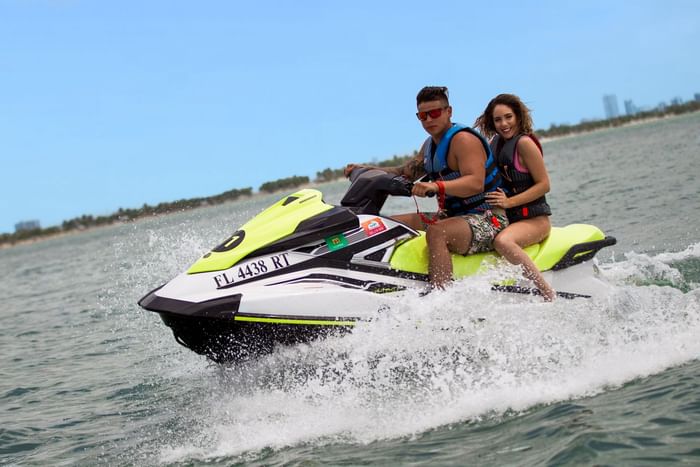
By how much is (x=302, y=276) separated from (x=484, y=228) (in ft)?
4.08

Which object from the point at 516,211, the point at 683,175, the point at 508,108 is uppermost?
the point at 508,108

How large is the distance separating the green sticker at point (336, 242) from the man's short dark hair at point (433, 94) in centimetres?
100

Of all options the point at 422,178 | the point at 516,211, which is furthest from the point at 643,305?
the point at 422,178

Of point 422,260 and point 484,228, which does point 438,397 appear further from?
point 484,228

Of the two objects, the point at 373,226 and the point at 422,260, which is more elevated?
the point at 373,226

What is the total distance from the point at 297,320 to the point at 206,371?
75.6 inches

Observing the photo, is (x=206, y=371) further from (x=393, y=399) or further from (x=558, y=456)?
(x=558, y=456)

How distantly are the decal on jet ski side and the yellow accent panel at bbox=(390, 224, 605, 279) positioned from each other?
29.0 inches

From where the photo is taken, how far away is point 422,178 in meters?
5.15

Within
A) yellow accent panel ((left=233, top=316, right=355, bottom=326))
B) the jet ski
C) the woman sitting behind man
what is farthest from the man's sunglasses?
yellow accent panel ((left=233, top=316, right=355, bottom=326))

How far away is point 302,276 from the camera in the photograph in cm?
486

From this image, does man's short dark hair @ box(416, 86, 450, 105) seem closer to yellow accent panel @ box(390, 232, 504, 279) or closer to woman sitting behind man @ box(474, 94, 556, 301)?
woman sitting behind man @ box(474, 94, 556, 301)

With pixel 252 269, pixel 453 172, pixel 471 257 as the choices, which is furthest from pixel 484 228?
pixel 252 269

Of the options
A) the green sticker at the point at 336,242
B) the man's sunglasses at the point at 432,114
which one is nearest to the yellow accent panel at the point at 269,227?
the green sticker at the point at 336,242
